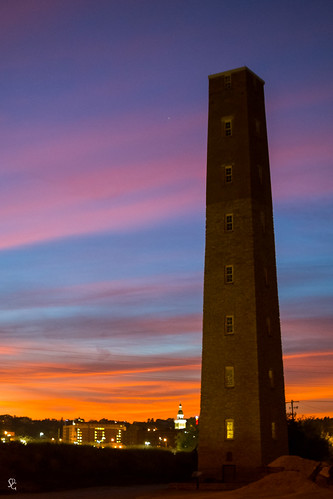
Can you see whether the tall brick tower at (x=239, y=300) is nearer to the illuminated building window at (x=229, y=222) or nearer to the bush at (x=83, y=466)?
the illuminated building window at (x=229, y=222)

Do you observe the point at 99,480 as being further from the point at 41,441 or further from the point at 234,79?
the point at 234,79

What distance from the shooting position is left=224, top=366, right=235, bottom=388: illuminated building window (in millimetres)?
51219

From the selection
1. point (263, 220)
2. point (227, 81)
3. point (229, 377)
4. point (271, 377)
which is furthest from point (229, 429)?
point (227, 81)

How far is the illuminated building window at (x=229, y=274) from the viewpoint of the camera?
53.1m

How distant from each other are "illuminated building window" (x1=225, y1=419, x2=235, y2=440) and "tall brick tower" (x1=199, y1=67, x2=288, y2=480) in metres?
0.12

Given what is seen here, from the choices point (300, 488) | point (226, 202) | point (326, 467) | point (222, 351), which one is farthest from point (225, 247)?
point (300, 488)

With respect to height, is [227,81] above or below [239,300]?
above

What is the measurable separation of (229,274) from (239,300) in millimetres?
2298

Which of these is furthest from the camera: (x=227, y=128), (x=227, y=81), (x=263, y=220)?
(x=227, y=81)

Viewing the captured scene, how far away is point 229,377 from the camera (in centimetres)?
5147

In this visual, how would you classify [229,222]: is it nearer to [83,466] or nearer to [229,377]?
[229,377]

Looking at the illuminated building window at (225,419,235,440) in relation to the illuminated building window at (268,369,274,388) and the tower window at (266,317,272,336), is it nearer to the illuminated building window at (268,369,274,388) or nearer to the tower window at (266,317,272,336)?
the illuminated building window at (268,369,274,388)

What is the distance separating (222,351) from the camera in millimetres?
52031

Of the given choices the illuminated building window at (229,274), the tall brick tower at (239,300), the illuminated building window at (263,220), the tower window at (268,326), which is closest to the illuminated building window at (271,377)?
the tall brick tower at (239,300)
